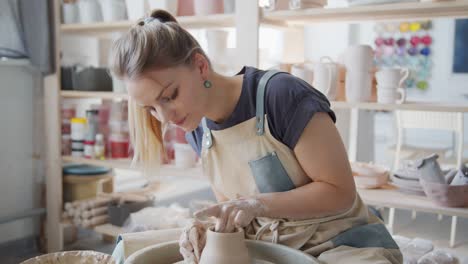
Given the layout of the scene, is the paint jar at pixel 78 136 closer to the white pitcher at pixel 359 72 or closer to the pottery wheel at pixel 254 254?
the white pitcher at pixel 359 72

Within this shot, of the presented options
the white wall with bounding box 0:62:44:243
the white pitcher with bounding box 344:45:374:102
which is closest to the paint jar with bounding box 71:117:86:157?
the white wall with bounding box 0:62:44:243

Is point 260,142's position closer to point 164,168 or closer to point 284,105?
point 284,105

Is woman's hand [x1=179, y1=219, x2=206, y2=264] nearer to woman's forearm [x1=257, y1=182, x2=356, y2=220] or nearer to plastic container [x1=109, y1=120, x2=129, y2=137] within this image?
woman's forearm [x1=257, y1=182, x2=356, y2=220]

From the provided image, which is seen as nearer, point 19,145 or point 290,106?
point 290,106

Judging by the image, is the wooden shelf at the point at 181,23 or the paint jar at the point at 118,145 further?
the paint jar at the point at 118,145

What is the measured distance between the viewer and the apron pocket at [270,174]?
121cm

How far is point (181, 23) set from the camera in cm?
220

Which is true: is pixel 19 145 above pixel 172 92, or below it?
below

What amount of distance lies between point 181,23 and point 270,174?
46.5 inches

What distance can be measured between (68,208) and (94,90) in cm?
63

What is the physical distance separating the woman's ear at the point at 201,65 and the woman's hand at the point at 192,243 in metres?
0.35

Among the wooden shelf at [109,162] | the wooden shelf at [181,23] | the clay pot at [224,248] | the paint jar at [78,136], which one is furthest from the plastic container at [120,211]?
the clay pot at [224,248]

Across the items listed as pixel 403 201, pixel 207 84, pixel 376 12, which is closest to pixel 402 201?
pixel 403 201

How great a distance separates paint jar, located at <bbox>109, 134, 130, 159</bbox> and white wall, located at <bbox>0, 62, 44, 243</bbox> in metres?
0.46
